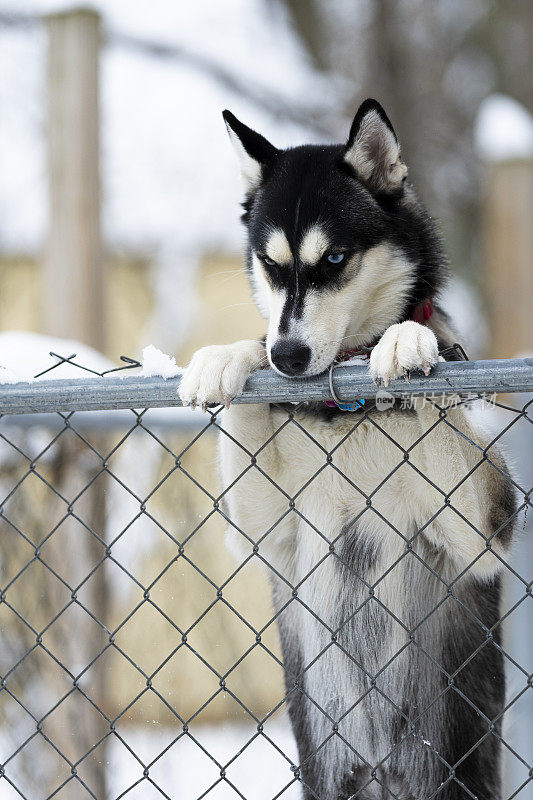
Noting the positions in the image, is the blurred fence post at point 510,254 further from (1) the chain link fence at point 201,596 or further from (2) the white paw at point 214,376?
(2) the white paw at point 214,376

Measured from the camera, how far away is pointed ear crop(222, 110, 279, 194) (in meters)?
2.51

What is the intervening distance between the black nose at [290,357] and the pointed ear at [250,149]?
787mm

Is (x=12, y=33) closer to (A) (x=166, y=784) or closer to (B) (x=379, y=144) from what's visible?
(B) (x=379, y=144)

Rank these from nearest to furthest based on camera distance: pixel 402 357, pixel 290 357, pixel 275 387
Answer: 1. pixel 402 357
2. pixel 275 387
3. pixel 290 357

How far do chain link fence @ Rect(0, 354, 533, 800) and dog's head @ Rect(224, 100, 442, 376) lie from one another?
27cm

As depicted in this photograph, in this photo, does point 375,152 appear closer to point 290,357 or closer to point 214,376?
point 290,357

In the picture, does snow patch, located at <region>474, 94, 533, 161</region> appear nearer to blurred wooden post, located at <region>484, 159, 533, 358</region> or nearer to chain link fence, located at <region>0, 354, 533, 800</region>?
blurred wooden post, located at <region>484, 159, 533, 358</region>

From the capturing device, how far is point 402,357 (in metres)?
1.63

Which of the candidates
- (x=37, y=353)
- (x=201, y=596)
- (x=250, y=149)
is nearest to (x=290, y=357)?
(x=250, y=149)

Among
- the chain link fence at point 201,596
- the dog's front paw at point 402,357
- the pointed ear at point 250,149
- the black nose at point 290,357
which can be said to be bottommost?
the chain link fence at point 201,596

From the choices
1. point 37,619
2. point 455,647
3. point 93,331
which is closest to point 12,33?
point 93,331

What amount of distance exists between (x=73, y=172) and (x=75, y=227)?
0.20 meters

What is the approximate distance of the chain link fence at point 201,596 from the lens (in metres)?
1.84

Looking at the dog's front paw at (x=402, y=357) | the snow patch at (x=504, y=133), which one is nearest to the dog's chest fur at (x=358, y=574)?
the dog's front paw at (x=402, y=357)
